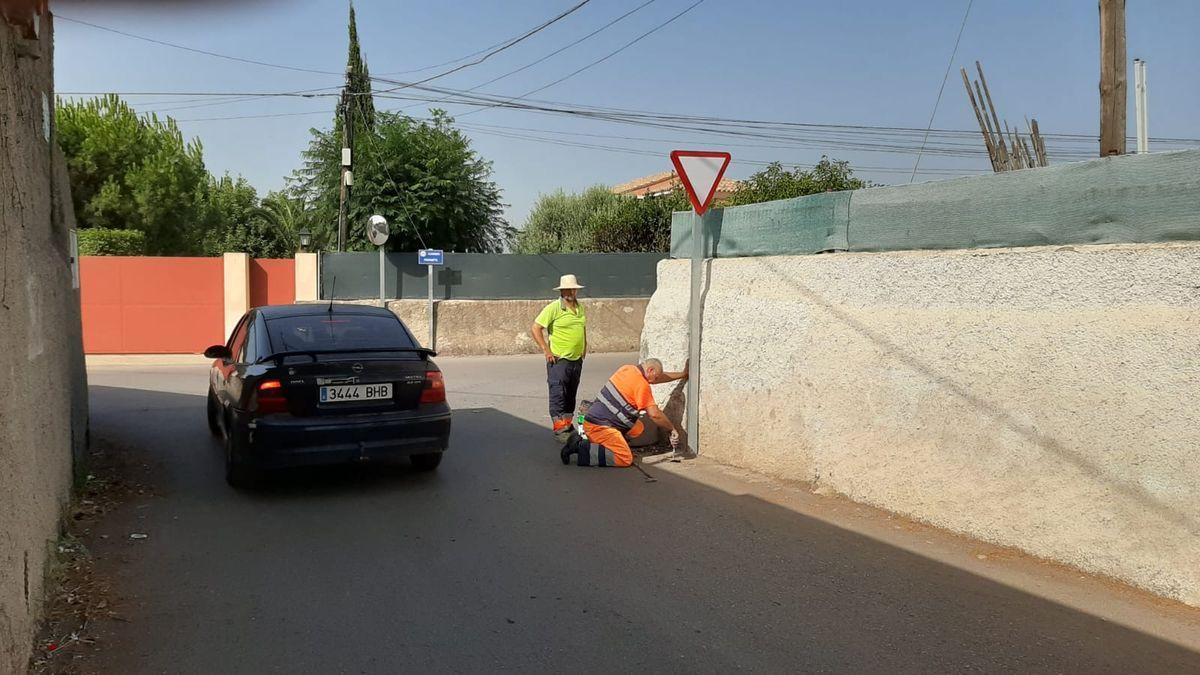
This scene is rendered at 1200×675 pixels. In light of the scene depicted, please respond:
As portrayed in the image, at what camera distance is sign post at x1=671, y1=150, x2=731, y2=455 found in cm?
753

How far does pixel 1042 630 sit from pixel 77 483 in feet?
21.6

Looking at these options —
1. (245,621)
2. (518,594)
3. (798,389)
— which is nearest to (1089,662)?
→ (518,594)

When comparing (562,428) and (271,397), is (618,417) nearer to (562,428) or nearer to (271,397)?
(562,428)

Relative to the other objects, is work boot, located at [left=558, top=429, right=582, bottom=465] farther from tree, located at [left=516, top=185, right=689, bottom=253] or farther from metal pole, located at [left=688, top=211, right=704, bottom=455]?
tree, located at [left=516, top=185, right=689, bottom=253]

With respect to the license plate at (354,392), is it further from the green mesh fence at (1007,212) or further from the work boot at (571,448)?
the green mesh fence at (1007,212)

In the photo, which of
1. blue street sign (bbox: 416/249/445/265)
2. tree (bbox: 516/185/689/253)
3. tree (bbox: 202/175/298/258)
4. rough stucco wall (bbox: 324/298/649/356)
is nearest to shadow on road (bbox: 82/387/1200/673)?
blue street sign (bbox: 416/249/445/265)

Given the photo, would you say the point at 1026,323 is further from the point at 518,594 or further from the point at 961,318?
the point at 518,594

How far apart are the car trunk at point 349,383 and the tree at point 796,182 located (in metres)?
17.0

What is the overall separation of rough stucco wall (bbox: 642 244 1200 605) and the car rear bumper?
116 inches

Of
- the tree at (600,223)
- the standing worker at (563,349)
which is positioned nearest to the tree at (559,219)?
the tree at (600,223)

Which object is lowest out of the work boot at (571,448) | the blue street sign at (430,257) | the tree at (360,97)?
the work boot at (571,448)

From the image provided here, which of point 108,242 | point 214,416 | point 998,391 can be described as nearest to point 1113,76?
point 998,391

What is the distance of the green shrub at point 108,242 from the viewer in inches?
776

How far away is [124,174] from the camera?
26422mm
